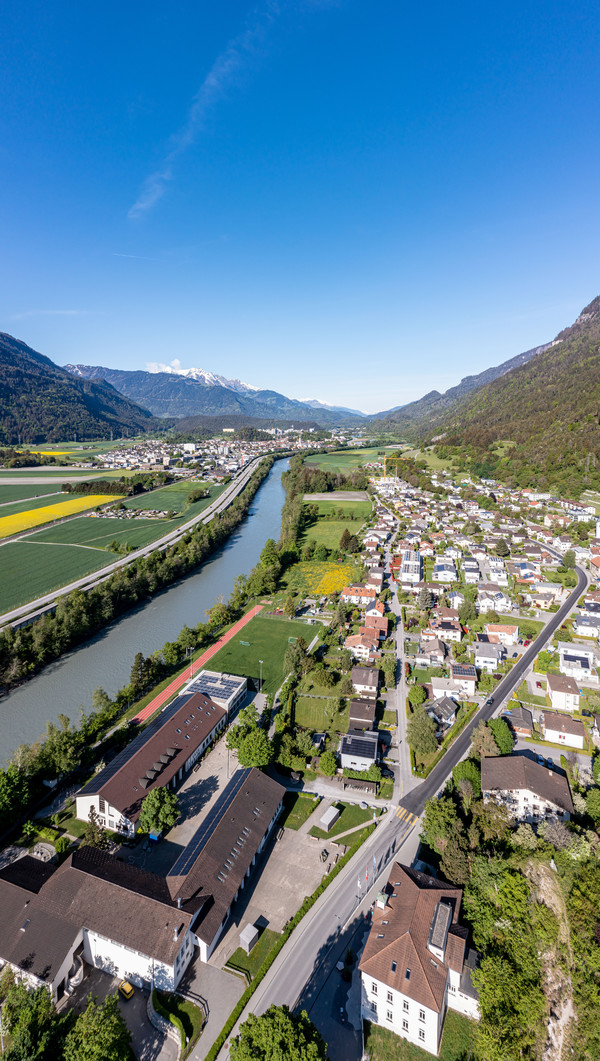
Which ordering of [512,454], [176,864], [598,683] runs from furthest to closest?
[512,454] < [598,683] < [176,864]

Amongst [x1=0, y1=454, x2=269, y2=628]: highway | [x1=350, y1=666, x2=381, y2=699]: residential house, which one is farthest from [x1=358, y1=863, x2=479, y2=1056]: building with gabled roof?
[x1=0, y1=454, x2=269, y2=628]: highway

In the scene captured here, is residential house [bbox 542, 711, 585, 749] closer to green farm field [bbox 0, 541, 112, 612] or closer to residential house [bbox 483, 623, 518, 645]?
residential house [bbox 483, 623, 518, 645]

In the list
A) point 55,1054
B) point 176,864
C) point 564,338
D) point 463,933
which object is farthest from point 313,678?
point 564,338

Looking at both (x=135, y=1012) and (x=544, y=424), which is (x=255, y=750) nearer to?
(x=135, y=1012)

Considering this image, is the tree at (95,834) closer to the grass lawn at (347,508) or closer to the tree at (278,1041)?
the tree at (278,1041)

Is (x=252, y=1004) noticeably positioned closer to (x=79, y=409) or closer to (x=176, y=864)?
(x=176, y=864)

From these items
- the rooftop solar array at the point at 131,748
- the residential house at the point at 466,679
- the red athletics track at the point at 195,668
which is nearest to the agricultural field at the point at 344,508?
the red athletics track at the point at 195,668

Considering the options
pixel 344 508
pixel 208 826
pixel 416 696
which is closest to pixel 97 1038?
pixel 208 826
